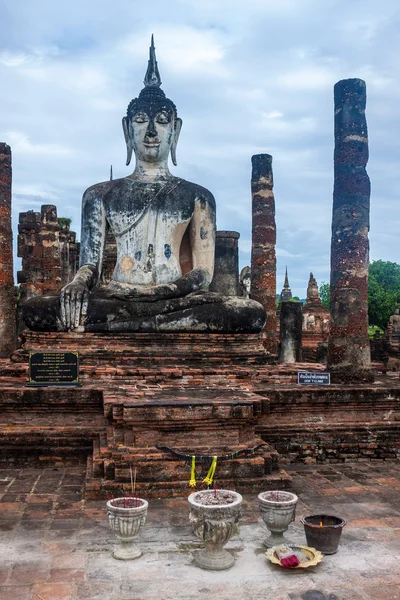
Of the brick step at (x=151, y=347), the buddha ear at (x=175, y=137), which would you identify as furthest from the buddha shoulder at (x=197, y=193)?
the brick step at (x=151, y=347)

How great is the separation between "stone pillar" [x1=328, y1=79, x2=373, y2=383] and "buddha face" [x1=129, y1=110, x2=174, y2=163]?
10.3 ft

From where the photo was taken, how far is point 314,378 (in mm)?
7637

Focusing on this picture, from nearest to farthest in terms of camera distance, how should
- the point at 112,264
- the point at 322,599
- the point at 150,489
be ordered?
1. the point at 322,599
2. the point at 150,489
3. the point at 112,264

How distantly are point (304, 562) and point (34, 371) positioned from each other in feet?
13.3

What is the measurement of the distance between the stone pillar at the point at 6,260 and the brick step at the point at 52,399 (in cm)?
825

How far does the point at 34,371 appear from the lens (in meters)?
6.95

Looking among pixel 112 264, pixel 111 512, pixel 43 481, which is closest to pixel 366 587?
pixel 111 512

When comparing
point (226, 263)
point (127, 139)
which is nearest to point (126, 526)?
point (127, 139)

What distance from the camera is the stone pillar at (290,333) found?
1573cm

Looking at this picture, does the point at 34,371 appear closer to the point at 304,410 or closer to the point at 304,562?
the point at 304,410

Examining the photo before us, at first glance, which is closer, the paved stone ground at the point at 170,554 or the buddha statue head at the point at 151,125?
the paved stone ground at the point at 170,554

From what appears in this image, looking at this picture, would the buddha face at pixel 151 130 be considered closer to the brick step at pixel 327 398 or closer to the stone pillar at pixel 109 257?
the stone pillar at pixel 109 257

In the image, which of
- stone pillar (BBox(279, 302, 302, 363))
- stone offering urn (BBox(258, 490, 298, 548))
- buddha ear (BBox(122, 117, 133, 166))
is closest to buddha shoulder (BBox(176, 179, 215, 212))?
buddha ear (BBox(122, 117, 133, 166))

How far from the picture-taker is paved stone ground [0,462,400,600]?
3.67 meters
